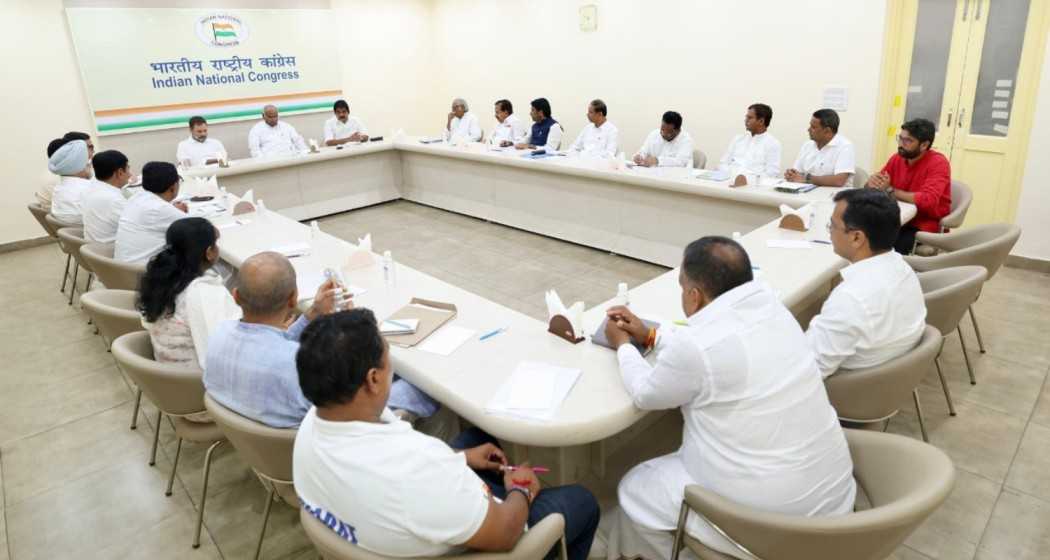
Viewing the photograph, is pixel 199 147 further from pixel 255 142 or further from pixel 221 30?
pixel 221 30

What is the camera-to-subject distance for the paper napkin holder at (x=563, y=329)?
7.31ft

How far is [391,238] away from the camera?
19.9 ft

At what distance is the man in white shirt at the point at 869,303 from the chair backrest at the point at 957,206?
2010 mm

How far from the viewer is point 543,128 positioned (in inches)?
269

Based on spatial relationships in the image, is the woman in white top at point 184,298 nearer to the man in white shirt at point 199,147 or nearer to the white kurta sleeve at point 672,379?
the white kurta sleeve at point 672,379

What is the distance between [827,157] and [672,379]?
363 centimetres

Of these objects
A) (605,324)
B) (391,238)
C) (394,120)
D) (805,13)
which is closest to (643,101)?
(805,13)

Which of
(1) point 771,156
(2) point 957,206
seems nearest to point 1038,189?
(2) point 957,206

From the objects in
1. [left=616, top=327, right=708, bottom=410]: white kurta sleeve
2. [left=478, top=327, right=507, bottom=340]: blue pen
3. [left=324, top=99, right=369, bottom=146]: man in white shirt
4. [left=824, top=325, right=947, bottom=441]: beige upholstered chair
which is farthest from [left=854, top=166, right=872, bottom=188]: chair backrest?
[left=324, top=99, right=369, bottom=146]: man in white shirt

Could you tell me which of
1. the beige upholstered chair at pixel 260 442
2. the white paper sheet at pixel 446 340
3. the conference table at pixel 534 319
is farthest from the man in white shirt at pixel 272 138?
the beige upholstered chair at pixel 260 442

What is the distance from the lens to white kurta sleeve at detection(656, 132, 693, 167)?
5414mm

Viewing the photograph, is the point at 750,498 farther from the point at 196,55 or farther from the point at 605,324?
the point at 196,55

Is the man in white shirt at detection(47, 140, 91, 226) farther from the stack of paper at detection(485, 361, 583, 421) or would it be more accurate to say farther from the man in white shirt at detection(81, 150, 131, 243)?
the stack of paper at detection(485, 361, 583, 421)

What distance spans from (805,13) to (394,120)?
567 centimetres
